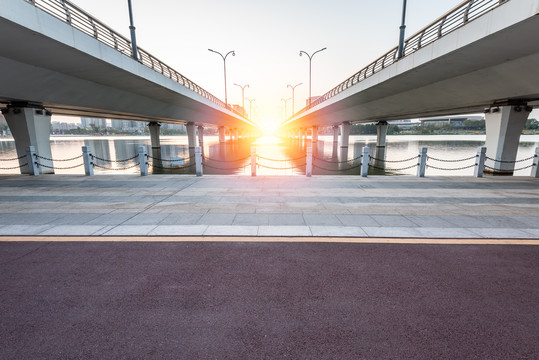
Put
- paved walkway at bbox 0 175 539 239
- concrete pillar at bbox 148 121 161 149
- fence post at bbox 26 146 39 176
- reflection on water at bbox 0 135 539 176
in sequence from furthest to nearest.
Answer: concrete pillar at bbox 148 121 161 149 → reflection on water at bbox 0 135 539 176 → fence post at bbox 26 146 39 176 → paved walkway at bbox 0 175 539 239

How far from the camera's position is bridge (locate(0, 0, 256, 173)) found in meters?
8.61

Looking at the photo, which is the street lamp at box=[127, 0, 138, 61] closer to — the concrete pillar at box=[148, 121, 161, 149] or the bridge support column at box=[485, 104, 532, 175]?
→ the bridge support column at box=[485, 104, 532, 175]

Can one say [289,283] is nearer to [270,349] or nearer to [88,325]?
[270,349]

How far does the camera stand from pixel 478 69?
41.6 feet

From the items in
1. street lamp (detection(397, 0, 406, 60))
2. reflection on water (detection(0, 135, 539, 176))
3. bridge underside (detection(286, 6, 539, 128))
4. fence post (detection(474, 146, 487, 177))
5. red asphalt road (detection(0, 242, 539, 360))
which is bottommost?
reflection on water (detection(0, 135, 539, 176))

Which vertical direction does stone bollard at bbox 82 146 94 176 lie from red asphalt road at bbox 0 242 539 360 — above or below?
above

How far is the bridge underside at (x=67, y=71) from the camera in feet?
29.9

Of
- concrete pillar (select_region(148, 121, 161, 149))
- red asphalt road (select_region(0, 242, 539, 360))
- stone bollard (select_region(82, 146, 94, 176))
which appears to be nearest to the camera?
red asphalt road (select_region(0, 242, 539, 360))

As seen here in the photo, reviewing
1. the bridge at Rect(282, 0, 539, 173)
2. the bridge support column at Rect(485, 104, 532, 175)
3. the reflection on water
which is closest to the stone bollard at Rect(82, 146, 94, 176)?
the reflection on water

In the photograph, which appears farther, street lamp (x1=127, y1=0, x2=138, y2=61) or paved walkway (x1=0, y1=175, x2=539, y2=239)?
street lamp (x1=127, y1=0, x2=138, y2=61)

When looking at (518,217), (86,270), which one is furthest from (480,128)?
(86,270)

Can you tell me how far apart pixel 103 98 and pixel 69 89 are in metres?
2.98

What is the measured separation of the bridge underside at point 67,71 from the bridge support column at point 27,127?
3.01ft

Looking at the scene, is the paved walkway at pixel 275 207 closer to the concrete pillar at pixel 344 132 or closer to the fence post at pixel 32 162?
the fence post at pixel 32 162
